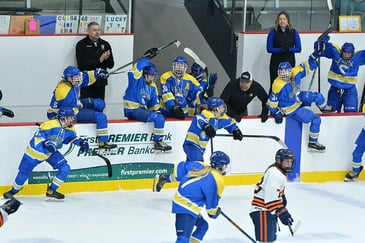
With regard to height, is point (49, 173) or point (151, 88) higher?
point (151, 88)

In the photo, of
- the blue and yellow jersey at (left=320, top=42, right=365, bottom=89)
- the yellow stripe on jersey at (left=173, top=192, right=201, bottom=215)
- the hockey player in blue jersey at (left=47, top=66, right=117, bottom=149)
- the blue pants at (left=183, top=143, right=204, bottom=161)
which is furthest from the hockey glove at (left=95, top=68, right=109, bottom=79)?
the yellow stripe on jersey at (left=173, top=192, right=201, bottom=215)

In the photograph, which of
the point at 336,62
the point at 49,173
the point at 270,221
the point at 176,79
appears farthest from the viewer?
the point at 336,62

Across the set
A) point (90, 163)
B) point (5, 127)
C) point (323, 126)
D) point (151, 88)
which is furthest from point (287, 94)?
point (5, 127)

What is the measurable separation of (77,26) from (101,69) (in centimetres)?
119

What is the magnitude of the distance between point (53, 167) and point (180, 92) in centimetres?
182

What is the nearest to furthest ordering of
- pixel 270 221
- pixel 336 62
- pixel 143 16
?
1. pixel 270 221
2. pixel 336 62
3. pixel 143 16

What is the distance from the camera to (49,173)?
1116 centimetres

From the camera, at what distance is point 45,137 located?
421 inches

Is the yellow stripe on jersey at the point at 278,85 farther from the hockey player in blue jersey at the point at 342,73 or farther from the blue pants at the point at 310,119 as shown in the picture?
the hockey player in blue jersey at the point at 342,73

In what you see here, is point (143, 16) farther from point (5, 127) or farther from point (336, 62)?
point (5, 127)

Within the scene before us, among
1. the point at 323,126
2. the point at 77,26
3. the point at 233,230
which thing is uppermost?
the point at 77,26

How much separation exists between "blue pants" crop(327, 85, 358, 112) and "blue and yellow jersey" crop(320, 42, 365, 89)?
0.19ft

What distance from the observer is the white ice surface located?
9.98 m

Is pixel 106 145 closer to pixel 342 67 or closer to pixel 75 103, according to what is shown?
pixel 75 103
